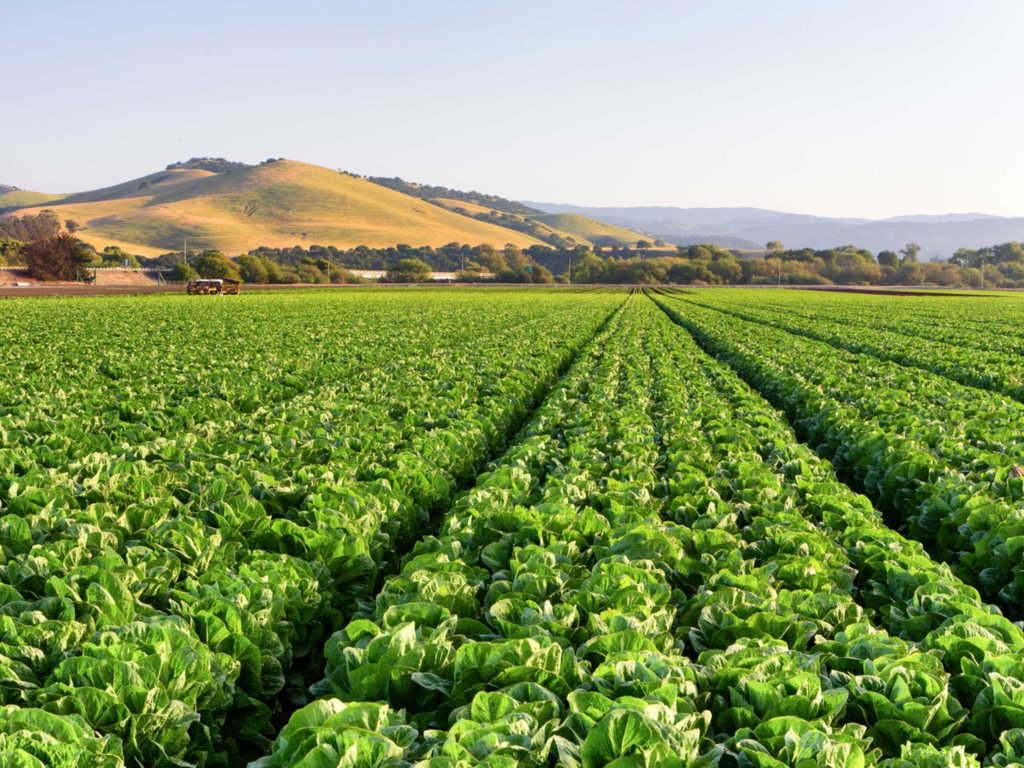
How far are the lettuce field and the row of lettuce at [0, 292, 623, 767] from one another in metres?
0.02

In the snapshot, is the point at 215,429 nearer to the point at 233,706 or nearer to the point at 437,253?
the point at 233,706

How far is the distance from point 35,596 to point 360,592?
1.94 meters

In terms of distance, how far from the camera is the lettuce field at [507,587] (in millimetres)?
2805

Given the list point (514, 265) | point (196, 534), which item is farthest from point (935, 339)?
point (514, 265)

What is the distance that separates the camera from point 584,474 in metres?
6.75

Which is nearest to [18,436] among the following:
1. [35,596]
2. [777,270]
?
[35,596]

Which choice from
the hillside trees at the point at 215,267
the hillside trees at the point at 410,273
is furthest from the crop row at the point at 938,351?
the hillside trees at the point at 410,273

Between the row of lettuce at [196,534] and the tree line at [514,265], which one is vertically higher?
the tree line at [514,265]

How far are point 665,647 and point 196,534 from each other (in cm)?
318

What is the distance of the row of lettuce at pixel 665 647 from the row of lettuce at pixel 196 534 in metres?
0.56

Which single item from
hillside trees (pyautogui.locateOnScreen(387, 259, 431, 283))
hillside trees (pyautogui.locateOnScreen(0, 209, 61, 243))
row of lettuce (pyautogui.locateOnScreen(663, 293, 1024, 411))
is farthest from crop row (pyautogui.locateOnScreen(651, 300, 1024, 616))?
hillside trees (pyautogui.locateOnScreen(0, 209, 61, 243))

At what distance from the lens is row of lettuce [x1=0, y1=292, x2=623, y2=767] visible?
124 inches

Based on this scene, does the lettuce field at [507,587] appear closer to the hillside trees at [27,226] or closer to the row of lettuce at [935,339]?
the row of lettuce at [935,339]

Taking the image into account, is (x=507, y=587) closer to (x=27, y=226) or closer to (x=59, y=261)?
(x=59, y=261)
